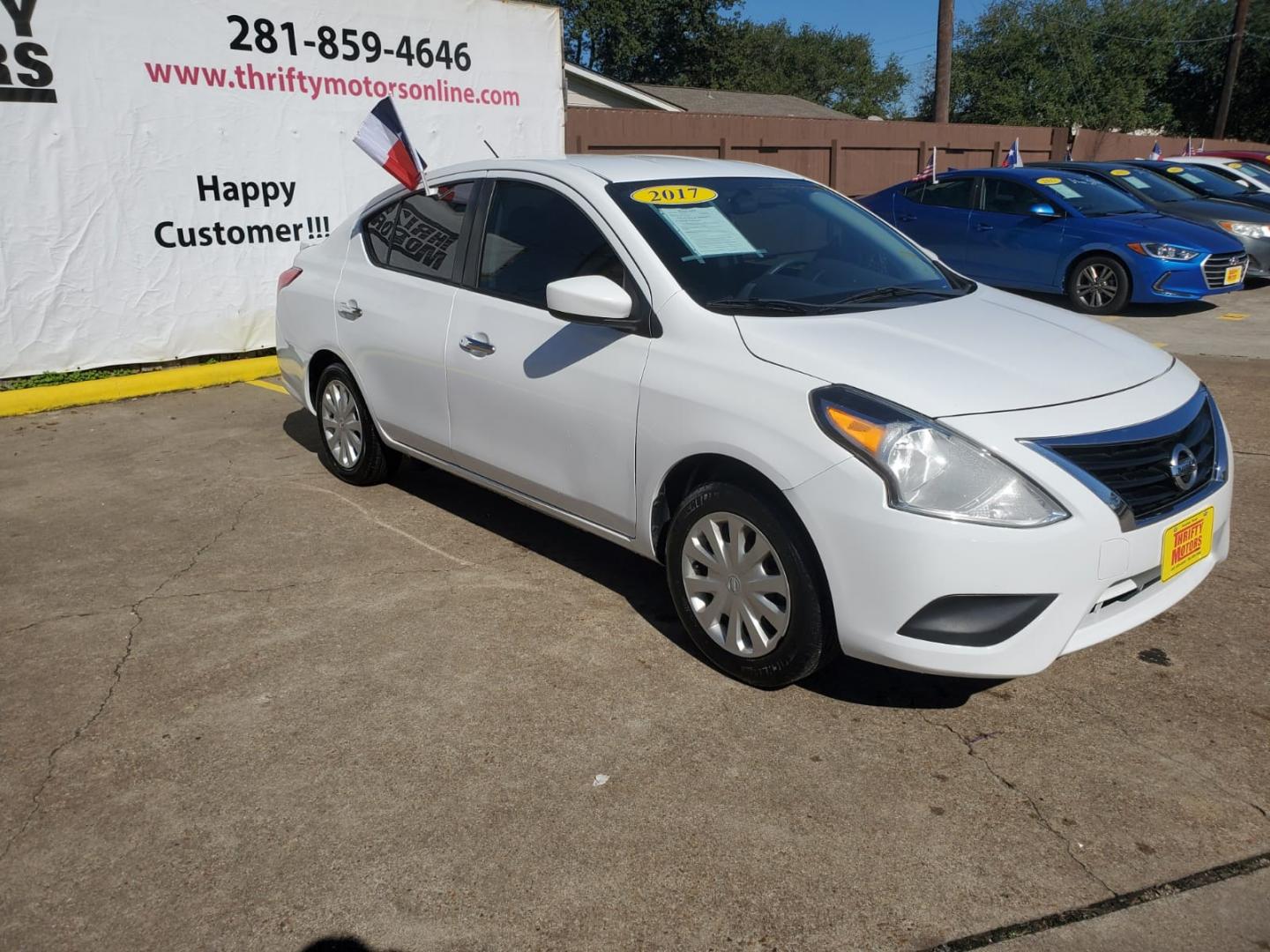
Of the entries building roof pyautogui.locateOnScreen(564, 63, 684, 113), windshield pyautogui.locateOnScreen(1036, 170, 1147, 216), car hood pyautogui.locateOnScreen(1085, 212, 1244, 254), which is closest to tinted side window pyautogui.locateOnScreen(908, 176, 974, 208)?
windshield pyautogui.locateOnScreen(1036, 170, 1147, 216)

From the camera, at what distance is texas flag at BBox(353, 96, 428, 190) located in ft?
17.0

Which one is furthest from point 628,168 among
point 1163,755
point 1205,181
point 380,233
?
point 1205,181

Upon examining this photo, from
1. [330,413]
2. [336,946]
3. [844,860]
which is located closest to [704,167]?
[330,413]

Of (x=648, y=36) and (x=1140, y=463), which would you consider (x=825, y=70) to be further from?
(x=1140, y=463)

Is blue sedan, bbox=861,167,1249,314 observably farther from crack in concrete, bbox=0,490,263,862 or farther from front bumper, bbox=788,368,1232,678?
crack in concrete, bbox=0,490,263,862

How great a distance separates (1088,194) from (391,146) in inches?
338

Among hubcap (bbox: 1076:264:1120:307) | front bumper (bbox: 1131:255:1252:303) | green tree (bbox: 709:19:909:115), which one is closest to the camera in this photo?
front bumper (bbox: 1131:255:1252:303)

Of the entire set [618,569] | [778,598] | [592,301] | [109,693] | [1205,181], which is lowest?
[618,569]

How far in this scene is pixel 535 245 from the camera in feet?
14.2

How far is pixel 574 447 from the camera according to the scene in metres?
4.00

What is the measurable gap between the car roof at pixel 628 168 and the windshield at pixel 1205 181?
1166 cm

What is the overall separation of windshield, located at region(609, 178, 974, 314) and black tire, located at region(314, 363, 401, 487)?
198 cm

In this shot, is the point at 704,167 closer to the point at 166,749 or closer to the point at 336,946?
the point at 166,749

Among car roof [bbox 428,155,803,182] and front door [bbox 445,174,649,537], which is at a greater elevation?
car roof [bbox 428,155,803,182]
